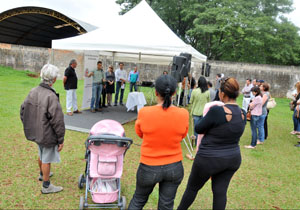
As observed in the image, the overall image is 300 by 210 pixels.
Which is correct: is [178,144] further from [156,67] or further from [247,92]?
[156,67]

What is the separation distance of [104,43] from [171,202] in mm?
5115

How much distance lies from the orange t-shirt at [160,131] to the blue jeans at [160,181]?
0.18 feet

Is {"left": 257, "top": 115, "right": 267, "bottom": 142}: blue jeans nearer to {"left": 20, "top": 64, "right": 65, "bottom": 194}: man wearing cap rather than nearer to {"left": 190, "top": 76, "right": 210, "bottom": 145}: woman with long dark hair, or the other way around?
{"left": 190, "top": 76, "right": 210, "bottom": 145}: woman with long dark hair

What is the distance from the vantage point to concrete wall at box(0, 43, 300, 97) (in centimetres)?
1864

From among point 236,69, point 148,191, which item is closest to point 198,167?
point 148,191

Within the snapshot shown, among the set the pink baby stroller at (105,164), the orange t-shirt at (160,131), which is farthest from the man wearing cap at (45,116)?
the orange t-shirt at (160,131)

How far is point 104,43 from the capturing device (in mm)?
6445

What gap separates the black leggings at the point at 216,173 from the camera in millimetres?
2326

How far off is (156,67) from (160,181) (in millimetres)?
→ 17993

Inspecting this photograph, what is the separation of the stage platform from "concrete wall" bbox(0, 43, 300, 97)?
33.1ft

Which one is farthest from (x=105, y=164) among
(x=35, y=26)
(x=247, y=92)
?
(x=35, y=26)

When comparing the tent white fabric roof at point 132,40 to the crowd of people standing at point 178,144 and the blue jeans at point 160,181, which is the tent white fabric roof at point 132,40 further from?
the blue jeans at point 160,181

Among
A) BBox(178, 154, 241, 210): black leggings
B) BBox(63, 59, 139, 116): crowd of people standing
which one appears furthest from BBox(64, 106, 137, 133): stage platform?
BBox(178, 154, 241, 210): black leggings

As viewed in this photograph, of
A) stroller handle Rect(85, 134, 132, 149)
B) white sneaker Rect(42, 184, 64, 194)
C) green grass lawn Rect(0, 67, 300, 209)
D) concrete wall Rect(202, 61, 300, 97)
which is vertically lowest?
green grass lawn Rect(0, 67, 300, 209)
